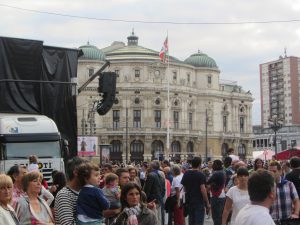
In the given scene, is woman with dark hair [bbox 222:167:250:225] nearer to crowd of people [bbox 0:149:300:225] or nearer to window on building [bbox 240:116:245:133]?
crowd of people [bbox 0:149:300:225]

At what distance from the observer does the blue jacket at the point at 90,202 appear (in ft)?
19.4

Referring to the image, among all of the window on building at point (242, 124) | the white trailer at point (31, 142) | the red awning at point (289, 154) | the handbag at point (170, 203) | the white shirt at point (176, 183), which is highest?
the window on building at point (242, 124)

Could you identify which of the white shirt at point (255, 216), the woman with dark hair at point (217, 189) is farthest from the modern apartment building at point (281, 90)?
the white shirt at point (255, 216)

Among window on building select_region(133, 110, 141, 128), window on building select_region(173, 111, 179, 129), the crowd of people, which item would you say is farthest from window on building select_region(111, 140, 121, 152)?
the crowd of people

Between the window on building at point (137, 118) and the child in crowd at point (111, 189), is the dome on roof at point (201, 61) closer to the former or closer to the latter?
the window on building at point (137, 118)

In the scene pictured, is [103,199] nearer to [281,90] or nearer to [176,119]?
[176,119]

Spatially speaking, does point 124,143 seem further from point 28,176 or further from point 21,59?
point 28,176

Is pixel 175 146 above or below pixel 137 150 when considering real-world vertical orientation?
above

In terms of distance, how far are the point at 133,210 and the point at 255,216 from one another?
1854 mm

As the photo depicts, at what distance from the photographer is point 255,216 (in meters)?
4.59

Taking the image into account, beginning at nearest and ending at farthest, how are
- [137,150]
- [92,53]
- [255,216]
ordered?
[255,216] < [137,150] < [92,53]

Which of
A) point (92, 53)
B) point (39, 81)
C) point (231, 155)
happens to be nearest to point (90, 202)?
point (231, 155)

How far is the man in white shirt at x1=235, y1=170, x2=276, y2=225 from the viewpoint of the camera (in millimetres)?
4582

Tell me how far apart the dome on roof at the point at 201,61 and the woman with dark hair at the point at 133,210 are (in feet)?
335
